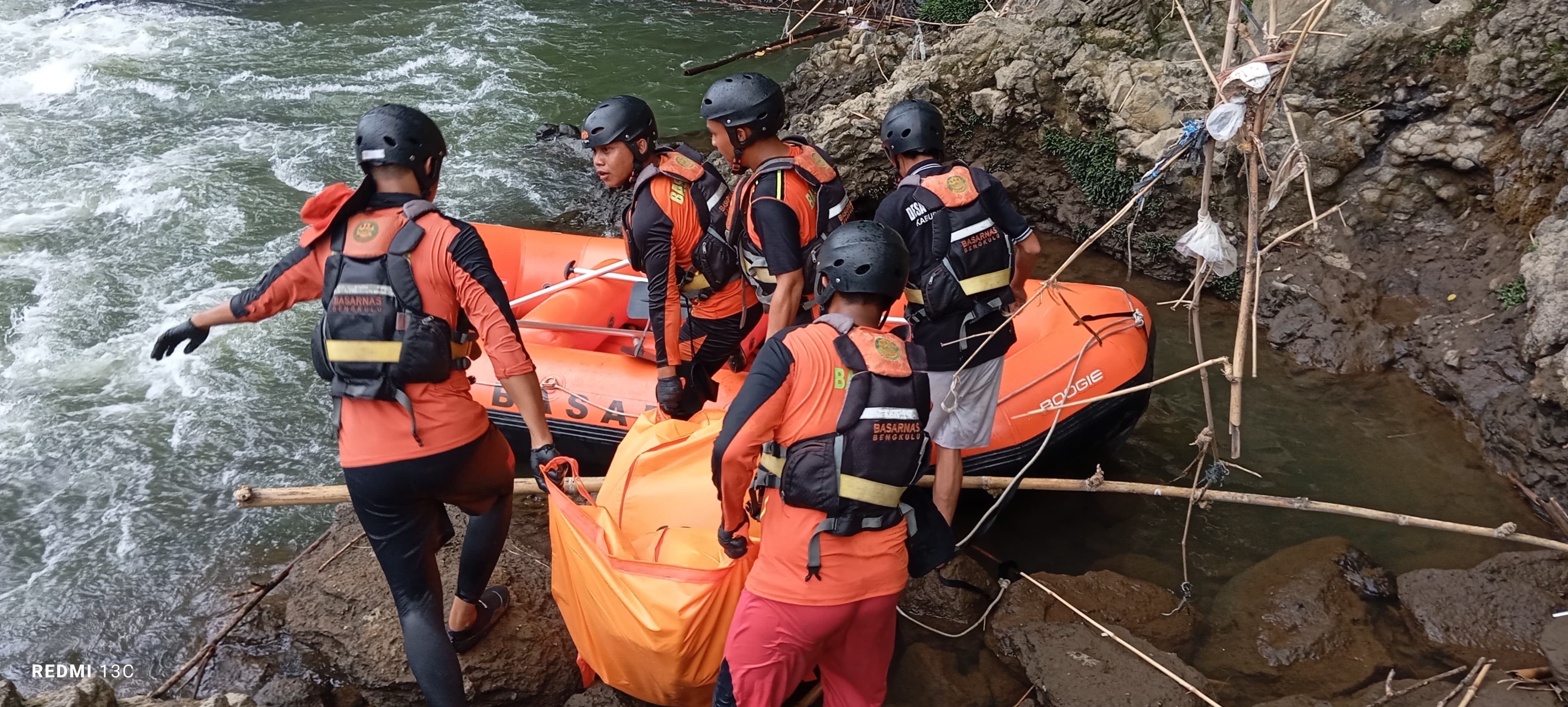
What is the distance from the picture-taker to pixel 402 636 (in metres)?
3.58

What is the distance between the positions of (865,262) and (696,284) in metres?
1.73

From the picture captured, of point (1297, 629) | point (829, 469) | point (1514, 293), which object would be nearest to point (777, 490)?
point (829, 469)

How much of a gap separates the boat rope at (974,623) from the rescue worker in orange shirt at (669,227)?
4.10ft

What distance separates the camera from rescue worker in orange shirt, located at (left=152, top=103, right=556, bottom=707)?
279cm

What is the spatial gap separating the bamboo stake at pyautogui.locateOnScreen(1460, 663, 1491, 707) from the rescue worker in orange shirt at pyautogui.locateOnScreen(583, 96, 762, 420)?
283 cm

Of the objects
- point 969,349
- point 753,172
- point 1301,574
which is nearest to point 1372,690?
point 1301,574

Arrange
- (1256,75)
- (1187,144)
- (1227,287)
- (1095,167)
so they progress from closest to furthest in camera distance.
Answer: (1256,75), (1187,144), (1227,287), (1095,167)

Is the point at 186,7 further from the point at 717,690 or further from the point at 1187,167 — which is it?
the point at 717,690

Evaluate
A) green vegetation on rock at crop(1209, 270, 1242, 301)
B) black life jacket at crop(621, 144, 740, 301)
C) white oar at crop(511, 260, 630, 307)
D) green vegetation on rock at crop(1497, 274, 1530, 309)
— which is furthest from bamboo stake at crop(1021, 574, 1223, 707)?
green vegetation on rock at crop(1209, 270, 1242, 301)

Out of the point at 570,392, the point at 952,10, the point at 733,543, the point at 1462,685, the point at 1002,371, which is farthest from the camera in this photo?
the point at 952,10

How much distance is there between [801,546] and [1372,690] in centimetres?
231

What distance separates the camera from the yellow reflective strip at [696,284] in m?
4.15

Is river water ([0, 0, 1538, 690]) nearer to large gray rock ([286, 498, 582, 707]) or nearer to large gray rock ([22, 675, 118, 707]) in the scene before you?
large gray rock ([286, 498, 582, 707])

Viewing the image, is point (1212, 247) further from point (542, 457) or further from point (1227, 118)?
point (542, 457)
